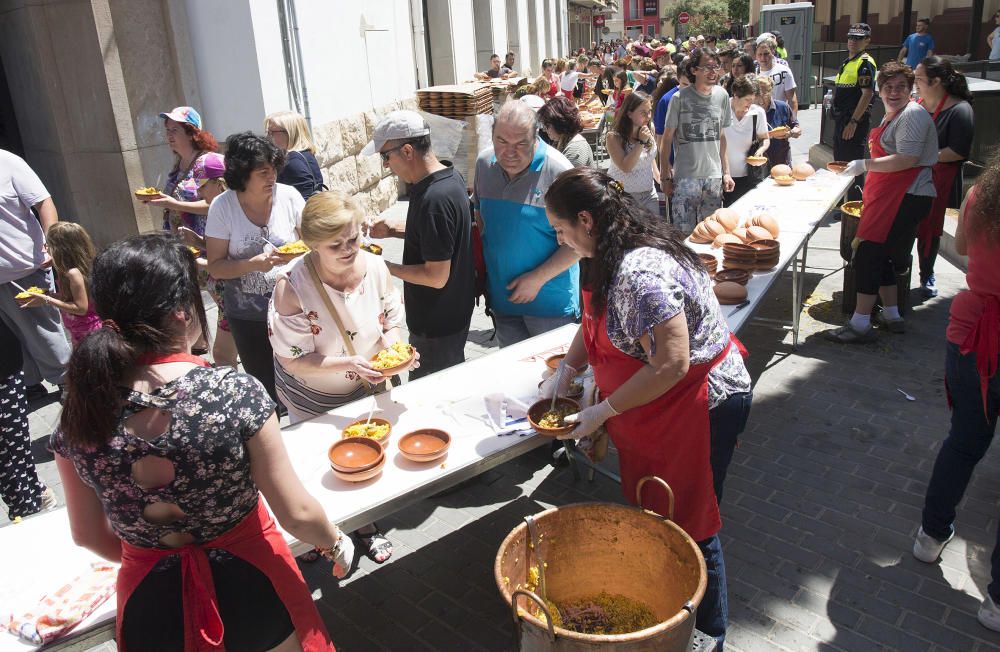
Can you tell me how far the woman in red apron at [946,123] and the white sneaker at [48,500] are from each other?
6.59 m

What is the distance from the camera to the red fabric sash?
1.95 metres

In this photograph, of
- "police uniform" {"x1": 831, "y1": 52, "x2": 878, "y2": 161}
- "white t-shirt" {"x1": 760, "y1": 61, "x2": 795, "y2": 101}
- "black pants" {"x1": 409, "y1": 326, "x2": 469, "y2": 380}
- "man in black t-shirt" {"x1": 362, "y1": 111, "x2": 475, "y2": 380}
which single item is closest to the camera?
"man in black t-shirt" {"x1": 362, "y1": 111, "x2": 475, "y2": 380}

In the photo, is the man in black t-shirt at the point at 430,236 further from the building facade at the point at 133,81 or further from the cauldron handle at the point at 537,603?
the building facade at the point at 133,81

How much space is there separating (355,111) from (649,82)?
4.88 meters

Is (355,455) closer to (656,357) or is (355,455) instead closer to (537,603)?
(537,603)

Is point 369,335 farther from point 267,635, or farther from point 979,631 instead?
point 979,631

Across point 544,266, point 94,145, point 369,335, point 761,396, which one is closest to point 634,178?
point 761,396

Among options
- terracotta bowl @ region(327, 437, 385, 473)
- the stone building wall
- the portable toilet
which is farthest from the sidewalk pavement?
the portable toilet

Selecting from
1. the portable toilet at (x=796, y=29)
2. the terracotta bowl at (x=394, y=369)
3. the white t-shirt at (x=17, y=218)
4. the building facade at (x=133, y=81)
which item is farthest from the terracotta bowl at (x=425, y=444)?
the portable toilet at (x=796, y=29)

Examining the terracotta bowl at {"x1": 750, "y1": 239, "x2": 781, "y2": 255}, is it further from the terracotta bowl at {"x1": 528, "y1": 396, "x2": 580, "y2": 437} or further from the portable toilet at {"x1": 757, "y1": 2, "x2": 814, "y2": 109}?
the portable toilet at {"x1": 757, "y1": 2, "x2": 814, "y2": 109}

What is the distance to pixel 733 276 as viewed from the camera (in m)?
4.62

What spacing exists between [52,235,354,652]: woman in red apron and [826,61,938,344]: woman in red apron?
5.00 metres

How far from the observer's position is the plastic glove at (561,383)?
3.13 m

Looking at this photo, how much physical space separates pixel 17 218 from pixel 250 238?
1770 millimetres
